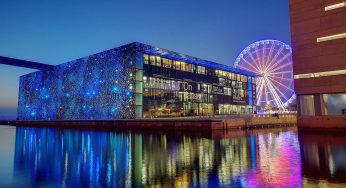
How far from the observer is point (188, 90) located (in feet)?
243

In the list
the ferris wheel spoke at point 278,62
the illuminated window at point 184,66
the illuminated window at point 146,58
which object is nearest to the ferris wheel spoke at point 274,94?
the ferris wheel spoke at point 278,62

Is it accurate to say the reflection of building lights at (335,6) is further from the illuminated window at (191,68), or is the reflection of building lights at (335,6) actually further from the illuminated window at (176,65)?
the illuminated window at (191,68)

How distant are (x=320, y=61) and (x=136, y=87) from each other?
37044 mm

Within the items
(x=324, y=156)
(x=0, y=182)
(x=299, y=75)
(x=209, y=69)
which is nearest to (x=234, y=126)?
(x=299, y=75)

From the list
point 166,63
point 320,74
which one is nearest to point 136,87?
point 166,63

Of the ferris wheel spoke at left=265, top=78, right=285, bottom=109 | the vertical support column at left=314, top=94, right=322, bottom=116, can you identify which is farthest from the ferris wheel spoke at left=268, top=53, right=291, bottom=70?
the vertical support column at left=314, top=94, right=322, bottom=116

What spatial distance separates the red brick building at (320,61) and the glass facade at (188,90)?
3304 cm

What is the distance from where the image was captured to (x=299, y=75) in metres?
40.5

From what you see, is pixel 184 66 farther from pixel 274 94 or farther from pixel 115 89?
pixel 274 94

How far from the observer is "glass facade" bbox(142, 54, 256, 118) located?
64500mm

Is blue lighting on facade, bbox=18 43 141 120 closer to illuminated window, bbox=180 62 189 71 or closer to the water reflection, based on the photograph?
illuminated window, bbox=180 62 189 71

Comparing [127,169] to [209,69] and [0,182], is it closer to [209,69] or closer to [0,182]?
[0,182]

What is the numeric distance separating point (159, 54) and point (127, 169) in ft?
180

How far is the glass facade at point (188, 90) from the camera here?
2539 inches
